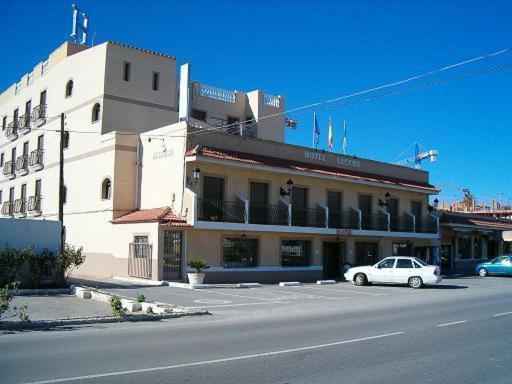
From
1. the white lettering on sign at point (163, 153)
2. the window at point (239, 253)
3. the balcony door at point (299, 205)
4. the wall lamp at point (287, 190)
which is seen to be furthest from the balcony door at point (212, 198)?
the balcony door at point (299, 205)

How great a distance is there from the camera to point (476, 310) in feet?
52.1

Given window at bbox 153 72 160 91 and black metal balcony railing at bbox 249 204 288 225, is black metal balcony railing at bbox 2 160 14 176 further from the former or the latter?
black metal balcony railing at bbox 249 204 288 225

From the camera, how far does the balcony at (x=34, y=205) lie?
3706cm

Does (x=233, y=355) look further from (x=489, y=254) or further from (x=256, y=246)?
(x=489, y=254)

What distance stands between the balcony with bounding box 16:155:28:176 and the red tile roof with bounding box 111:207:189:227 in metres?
15.4

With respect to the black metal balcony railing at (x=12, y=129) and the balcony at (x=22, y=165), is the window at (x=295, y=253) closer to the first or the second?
the balcony at (x=22, y=165)

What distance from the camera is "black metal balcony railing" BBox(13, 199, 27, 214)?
3939 cm

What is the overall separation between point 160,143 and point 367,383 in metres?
22.0

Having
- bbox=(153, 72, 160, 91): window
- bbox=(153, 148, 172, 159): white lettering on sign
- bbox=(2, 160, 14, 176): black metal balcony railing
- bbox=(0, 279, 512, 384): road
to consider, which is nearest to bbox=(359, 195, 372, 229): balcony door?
bbox=(153, 148, 172, 159): white lettering on sign

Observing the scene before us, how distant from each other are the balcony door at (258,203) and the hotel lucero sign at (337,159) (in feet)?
13.9

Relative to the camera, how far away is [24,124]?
4059 centimetres

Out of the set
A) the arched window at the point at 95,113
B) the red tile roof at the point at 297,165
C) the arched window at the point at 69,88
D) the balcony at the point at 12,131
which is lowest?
the red tile roof at the point at 297,165


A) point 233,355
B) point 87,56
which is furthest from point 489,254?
point 233,355

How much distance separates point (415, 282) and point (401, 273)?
0.77m
